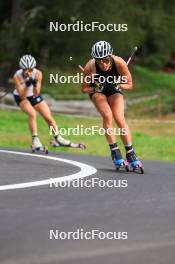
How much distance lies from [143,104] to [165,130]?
38.3 ft

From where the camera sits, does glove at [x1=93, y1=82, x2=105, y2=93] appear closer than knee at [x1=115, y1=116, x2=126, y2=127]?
No

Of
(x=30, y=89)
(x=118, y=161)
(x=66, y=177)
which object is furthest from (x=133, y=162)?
(x=30, y=89)

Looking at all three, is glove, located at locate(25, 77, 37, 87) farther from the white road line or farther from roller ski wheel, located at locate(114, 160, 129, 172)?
roller ski wheel, located at locate(114, 160, 129, 172)

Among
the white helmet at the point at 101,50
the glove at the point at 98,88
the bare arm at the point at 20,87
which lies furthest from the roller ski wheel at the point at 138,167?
the bare arm at the point at 20,87

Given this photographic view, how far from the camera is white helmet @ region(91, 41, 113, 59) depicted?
9859 mm

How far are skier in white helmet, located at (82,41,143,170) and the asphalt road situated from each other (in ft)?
1.78

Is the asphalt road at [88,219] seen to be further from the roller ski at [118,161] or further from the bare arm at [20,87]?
the bare arm at [20,87]

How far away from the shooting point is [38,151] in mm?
14219
